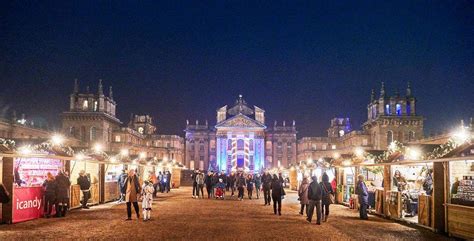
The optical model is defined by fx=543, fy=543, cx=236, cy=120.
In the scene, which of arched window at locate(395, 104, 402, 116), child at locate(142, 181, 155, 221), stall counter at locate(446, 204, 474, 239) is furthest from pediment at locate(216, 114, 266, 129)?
stall counter at locate(446, 204, 474, 239)

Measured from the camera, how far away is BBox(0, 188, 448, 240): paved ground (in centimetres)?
1524

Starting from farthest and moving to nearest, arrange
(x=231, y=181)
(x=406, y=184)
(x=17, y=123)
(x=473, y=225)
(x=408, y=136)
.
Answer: (x=408, y=136)
(x=17, y=123)
(x=231, y=181)
(x=406, y=184)
(x=473, y=225)

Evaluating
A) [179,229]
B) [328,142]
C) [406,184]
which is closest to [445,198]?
[406,184]

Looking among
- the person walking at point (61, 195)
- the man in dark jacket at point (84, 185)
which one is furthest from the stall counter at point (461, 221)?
the man in dark jacket at point (84, 185)

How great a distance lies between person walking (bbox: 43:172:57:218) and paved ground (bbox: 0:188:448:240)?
2.68ft

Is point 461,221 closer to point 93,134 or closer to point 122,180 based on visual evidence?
point 122,180

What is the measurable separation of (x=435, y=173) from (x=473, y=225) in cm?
302

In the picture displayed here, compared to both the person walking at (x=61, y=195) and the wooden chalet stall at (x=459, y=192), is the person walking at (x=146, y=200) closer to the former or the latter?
the person walking at (x=61, y=195)

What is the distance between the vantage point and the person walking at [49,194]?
67.1 ft

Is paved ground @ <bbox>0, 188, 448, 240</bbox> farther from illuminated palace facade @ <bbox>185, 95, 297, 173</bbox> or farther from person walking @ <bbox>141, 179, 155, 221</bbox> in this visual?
illuminated palace facade @ <bbox>185, 95, 297, 173</bbox>

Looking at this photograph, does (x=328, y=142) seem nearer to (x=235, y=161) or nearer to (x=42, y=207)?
(x=235, y=161)

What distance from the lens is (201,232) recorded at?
1614 centimetres

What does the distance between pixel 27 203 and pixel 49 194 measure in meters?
1.22

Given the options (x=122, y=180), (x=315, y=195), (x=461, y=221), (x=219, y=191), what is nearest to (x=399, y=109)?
(x=219, y=191)
